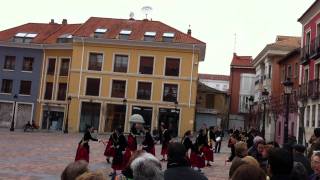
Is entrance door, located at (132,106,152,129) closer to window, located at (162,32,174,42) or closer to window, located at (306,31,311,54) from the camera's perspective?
window, located at (162,32,174,42)

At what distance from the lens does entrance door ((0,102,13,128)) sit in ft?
168

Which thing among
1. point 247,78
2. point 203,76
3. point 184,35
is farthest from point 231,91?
point 203,76

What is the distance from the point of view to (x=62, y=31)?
56031 millimetres

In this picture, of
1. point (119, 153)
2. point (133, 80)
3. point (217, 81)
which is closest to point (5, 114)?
point (133, 80)

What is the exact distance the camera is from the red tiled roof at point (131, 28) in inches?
1925

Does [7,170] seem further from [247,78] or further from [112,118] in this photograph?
[247,78]

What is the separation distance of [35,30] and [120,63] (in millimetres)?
14183

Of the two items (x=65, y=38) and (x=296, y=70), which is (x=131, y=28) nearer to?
(x=65, y=38)

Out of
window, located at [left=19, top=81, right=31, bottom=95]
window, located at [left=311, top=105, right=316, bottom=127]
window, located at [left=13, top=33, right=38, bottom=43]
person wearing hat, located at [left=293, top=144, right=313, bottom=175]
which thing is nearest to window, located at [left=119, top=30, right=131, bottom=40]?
window, located at [left=13, top=33, right=38, bottom=43]

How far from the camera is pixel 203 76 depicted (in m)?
111

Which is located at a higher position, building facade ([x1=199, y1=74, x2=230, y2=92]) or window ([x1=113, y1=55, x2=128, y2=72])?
building facade ([x1=199, y1=74, x2=230, y2=92])

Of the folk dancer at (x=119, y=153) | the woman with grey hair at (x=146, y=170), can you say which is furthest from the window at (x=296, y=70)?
the woman with grey hair at (x=146, y=170)

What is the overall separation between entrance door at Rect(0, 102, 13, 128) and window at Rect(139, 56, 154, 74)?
14464 mm

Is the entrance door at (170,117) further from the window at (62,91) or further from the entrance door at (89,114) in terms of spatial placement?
the window at (62,91)
